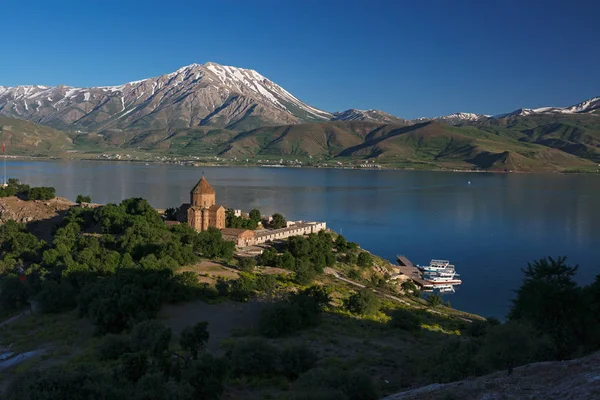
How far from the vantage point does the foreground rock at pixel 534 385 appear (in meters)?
6.58

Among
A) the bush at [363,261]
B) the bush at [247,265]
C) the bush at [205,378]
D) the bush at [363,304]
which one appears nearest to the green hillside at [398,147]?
the bush at [363,261]

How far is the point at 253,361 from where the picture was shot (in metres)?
10.5

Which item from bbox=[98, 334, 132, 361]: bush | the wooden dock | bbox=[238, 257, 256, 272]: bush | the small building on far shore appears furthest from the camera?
the wooden dock

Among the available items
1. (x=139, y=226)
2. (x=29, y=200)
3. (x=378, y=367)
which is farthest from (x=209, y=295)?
(x=29, y=200)

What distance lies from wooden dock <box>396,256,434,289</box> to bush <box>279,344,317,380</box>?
1968 centimetres

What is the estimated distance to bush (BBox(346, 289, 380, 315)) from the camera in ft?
55.8

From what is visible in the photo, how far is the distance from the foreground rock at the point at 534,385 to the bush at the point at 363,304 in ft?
29.1

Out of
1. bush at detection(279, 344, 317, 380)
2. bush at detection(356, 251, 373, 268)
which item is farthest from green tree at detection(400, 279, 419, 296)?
bush at detection(279, 344, 317, 380)

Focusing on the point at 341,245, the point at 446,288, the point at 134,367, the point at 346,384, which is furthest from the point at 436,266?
the point at 134,367

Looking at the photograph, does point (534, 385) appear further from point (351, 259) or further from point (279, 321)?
point (351, 259)

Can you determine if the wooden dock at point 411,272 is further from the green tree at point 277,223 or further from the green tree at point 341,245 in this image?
the green tree at point 277,223

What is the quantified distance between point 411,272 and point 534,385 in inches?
999

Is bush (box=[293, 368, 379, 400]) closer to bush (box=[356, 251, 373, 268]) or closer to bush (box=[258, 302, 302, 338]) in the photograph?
bush (box=[258, 302, 302, 338])

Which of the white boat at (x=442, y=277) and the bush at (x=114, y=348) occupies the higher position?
the bush at (x=114, y=348)
